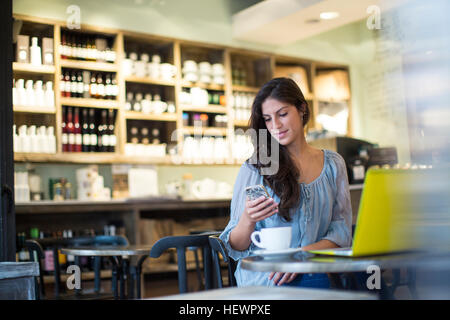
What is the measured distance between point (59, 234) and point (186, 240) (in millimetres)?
2844

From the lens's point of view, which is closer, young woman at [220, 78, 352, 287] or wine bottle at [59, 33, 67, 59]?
young woman at [220, 78, 352, 287]

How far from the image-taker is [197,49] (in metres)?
6.16

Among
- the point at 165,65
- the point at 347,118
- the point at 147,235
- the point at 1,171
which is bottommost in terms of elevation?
the point at 147,235

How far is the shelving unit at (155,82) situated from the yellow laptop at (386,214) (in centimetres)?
389

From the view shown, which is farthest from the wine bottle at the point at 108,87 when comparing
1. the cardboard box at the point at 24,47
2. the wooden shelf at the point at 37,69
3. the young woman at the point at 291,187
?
the young woman at the point at 291,187

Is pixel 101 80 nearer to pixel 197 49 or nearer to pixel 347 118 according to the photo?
pixel 197 49

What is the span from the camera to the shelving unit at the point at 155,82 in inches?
194

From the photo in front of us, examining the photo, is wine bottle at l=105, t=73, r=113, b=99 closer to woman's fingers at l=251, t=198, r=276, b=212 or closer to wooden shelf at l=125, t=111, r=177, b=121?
wooden shelf at l=125, t=111, r=177, b=121

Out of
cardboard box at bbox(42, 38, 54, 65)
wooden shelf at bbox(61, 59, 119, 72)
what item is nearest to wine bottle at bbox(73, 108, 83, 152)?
wooden shelf at bbox(61, 59, 119, 72)

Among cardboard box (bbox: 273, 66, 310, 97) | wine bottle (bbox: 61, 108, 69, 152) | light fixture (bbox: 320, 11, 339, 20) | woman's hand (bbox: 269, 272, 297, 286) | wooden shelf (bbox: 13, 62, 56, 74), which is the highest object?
light fixture (bbox: 320, 11, 339, 20)

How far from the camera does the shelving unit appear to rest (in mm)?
4938

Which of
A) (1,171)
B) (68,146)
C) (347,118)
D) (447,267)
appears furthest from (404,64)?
(347,118)

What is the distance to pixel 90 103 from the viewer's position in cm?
517

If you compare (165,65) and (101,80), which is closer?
(101,80)
